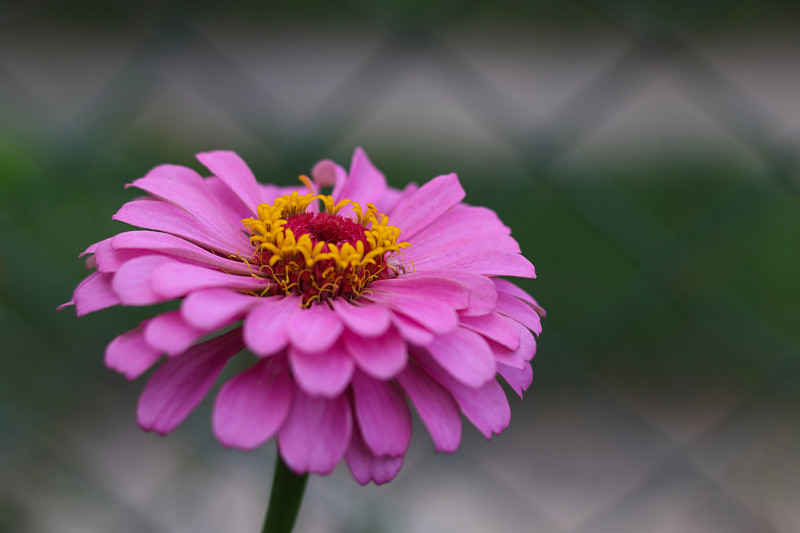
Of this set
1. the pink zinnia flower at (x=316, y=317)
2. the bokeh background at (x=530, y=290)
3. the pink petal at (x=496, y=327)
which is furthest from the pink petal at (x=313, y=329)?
the bokeh background at (x=530, y=290)

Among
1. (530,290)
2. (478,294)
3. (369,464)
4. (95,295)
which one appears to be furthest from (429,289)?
(530,290)

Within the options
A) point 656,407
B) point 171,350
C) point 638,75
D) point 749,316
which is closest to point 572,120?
point 638,75

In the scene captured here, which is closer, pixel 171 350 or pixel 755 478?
pixel 171 350

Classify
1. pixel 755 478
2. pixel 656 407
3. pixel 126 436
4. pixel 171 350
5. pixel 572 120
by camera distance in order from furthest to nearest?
pixel 656 407, pixel 126 436, pixel 572 120, pixel 755 478, pixel 171 350

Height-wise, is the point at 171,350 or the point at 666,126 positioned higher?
the point at 666,126

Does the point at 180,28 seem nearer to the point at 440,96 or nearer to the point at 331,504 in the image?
the point at 331,504

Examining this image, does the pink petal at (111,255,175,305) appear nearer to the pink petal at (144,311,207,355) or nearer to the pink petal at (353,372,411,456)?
the pink petal at (144,311,207,355)

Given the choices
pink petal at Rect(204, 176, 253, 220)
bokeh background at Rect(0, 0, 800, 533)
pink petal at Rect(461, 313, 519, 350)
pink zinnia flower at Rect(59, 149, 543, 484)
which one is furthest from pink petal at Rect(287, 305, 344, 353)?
Answer: bokeh background at Rect(0, 0, 800, 533)
